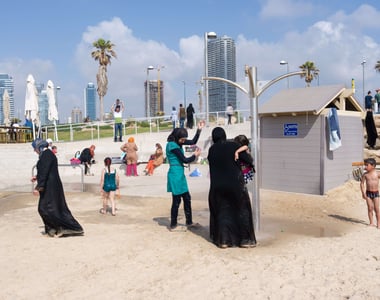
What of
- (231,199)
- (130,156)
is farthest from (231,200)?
(130,156)

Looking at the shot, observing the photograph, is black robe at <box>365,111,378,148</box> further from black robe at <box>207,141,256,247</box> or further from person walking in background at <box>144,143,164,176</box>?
black robe at <box>207,141,256,247</box>

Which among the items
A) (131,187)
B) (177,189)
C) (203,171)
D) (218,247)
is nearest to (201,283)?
(218,247)

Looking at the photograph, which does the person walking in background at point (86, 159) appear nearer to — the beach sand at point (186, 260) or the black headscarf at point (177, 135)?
the beach sand at point (186, 260)

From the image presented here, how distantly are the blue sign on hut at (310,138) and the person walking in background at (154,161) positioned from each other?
18.5 ft

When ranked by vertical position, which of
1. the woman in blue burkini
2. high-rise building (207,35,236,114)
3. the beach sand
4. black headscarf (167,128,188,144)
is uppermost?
high-rise building (207,35,236,114)

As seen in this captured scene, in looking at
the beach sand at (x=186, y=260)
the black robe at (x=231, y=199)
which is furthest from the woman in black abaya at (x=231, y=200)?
the beach sand at (x=186, y=260)

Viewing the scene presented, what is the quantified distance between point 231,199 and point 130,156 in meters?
10.5

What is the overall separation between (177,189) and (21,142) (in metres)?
16.1

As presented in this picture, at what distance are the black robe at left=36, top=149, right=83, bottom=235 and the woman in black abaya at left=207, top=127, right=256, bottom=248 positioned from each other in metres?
2.49

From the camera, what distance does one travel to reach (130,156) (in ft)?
53.8

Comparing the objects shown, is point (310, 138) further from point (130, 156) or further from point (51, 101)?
point (51, 101)

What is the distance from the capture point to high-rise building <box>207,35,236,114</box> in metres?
23.5

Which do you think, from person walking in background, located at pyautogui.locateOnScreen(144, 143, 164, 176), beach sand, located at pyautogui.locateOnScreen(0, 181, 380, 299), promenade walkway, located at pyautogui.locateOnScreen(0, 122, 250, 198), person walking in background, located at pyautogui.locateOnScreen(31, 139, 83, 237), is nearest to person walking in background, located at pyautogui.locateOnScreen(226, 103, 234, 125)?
promenade walkway, located at pyautogui.locateOnScreen(0, 122, 250, 198)

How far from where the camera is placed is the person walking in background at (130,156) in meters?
16.3
